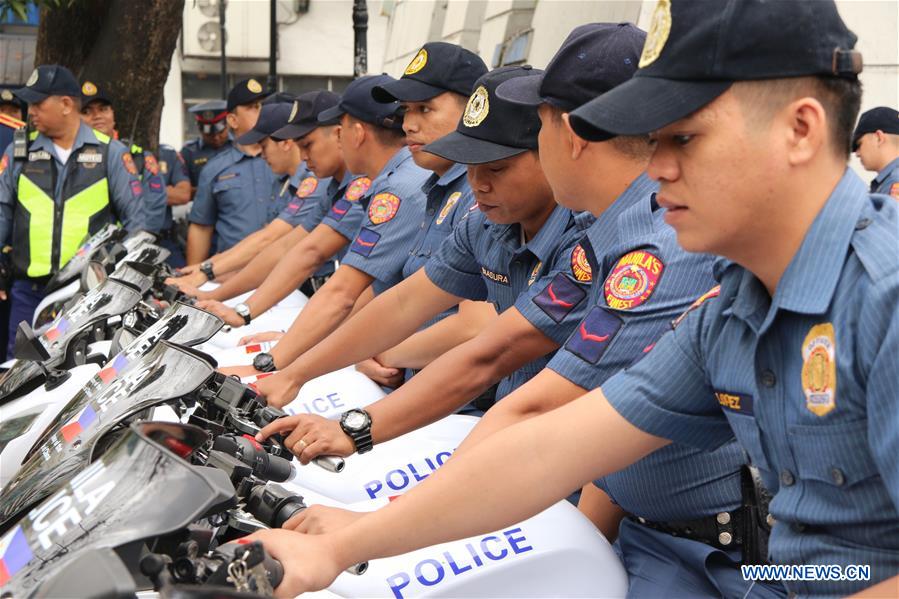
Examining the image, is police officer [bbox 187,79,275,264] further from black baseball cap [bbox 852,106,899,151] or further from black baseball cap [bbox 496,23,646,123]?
black baseball cap [bbox 496,23,646,123]

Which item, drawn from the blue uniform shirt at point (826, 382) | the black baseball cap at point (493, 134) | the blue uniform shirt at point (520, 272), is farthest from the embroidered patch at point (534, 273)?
the blue uniform shirt at point (826, 382)

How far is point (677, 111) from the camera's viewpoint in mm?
1773

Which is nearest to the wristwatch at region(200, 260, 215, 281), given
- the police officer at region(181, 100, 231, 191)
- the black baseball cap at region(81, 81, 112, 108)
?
the black baseball cap at region(81, 81, 112, 108)

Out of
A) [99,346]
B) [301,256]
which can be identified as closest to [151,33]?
[301,256]

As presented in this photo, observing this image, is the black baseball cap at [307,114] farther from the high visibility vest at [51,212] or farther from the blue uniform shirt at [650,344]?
the blue uniform shirt at [650,344]

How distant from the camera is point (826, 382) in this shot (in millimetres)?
1731

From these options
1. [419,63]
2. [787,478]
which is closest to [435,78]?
[419,63]

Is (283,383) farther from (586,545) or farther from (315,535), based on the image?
(315,535)

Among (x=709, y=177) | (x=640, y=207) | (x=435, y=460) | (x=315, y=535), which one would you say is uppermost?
(x=709, y=177)

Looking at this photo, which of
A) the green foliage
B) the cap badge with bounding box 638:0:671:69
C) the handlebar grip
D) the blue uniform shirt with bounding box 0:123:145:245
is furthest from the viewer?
the blue uniform shirt with bounding box 0:123:145:245

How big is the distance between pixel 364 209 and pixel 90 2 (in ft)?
18.4

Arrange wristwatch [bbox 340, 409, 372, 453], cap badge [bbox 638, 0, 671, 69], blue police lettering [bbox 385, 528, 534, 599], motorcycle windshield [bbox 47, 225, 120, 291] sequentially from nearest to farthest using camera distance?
cap badge [bbox 638, 0, 671, 69], blue police lettering [bbox 385, 528, 534, 599], wristwatch [bbox 340, 409, 372, 453], motorcycle windshield [bbox 47, 225, 120, 291]

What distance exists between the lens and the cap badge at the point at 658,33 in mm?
1829

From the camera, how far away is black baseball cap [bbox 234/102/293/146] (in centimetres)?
831
